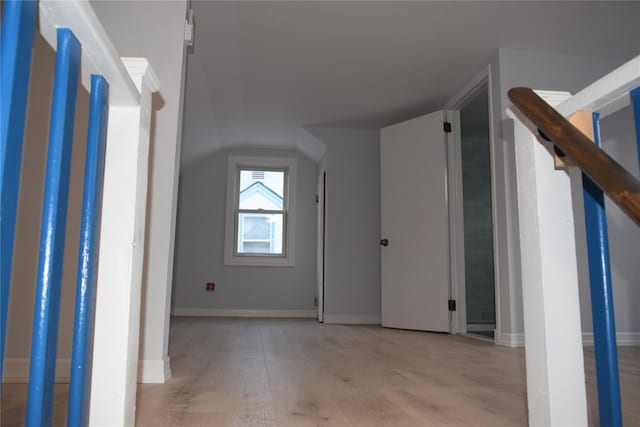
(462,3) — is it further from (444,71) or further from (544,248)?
(544,248)

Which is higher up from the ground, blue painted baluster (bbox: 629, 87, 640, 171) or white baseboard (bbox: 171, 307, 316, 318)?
blue painted baluster (bbox: 629, 87, 640, 171)

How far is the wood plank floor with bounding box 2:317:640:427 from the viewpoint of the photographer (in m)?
1.39

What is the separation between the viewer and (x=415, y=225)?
171 inches

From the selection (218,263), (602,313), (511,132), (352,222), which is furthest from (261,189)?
(602,313)

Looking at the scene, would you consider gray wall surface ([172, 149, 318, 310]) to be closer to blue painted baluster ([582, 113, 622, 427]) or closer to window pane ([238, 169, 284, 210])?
window pane ([238, 169, 284, 210])

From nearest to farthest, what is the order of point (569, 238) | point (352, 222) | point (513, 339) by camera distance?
1. point (569, 238)
2. point (513, 339)
3. point (352, 222)

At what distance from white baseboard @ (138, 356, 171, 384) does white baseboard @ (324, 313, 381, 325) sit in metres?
3.16

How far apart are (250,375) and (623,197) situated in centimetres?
174

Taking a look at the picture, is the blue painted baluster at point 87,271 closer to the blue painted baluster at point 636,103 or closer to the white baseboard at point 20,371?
the blue painted baluster at point 636,103

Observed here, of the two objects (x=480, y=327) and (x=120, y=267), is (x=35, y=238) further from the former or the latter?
(x=480, y=327)

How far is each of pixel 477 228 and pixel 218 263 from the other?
3.06m

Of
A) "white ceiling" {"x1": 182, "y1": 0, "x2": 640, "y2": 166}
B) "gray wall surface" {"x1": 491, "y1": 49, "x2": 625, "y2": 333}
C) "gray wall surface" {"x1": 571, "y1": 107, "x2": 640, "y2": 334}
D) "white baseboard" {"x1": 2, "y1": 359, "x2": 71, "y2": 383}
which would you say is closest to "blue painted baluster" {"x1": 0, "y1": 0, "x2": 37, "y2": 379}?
"white baseboard" {"x1": 2, "y1": 359, "x2": 71, "y2": 383}

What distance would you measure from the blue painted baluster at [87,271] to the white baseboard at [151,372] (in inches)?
45.6

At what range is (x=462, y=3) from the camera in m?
2.83
